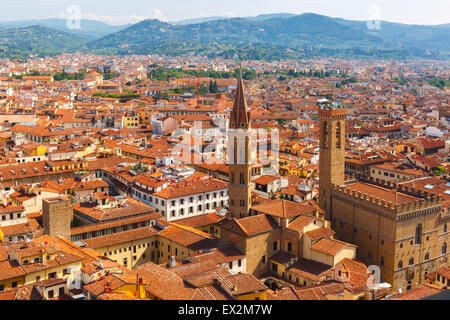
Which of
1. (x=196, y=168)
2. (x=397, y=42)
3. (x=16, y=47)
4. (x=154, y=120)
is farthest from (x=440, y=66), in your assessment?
(x=196, y=168)

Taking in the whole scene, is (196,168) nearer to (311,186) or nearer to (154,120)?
(311,186)

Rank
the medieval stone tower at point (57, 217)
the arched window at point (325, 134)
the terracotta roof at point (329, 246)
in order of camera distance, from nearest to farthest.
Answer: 1. the terracotta roof at point (329, 246)
2. the medieval stone tower at point (57, 217)
3. the arched window at point (325, 134)

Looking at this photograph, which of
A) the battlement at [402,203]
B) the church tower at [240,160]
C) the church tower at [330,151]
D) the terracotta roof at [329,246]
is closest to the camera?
the terracotta roof at [329,246]

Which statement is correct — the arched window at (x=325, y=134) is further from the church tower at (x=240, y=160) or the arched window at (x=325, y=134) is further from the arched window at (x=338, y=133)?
the church tower at (x=240, y=160)

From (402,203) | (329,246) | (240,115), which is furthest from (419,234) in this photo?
(240,115)

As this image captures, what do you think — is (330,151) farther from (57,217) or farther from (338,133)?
(57,217)

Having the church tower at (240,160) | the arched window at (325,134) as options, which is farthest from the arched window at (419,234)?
the church tower at (240,160)
